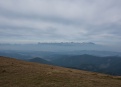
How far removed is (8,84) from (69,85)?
7880mm

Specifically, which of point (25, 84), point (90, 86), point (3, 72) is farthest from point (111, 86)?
point (3, 72)

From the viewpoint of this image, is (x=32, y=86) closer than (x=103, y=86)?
Yes

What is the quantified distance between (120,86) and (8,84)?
15437 mm

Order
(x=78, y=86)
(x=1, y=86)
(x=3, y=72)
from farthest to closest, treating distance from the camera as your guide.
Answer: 1. (x=3, y=72)
2. (x=78, y=86)
3. (x=1, y=86)

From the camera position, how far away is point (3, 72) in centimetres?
2934

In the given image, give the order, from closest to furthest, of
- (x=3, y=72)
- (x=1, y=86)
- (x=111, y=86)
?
1. (x=1, y=86)
2. (x=111, y=86)
3. (x=3, y=72)

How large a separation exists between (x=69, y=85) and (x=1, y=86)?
8.52 meters

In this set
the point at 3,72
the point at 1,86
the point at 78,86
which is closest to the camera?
the point at 1,86

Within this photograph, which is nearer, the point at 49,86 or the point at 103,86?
the point at 49,86

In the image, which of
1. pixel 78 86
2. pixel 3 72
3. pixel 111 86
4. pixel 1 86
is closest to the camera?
pixel 1 86

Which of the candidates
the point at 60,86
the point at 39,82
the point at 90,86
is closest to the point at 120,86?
the point at 90,86

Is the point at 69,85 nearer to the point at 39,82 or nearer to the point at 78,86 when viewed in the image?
the point at 78,86

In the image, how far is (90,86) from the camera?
22.5 metres

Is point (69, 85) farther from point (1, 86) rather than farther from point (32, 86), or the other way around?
point (1, 86)
